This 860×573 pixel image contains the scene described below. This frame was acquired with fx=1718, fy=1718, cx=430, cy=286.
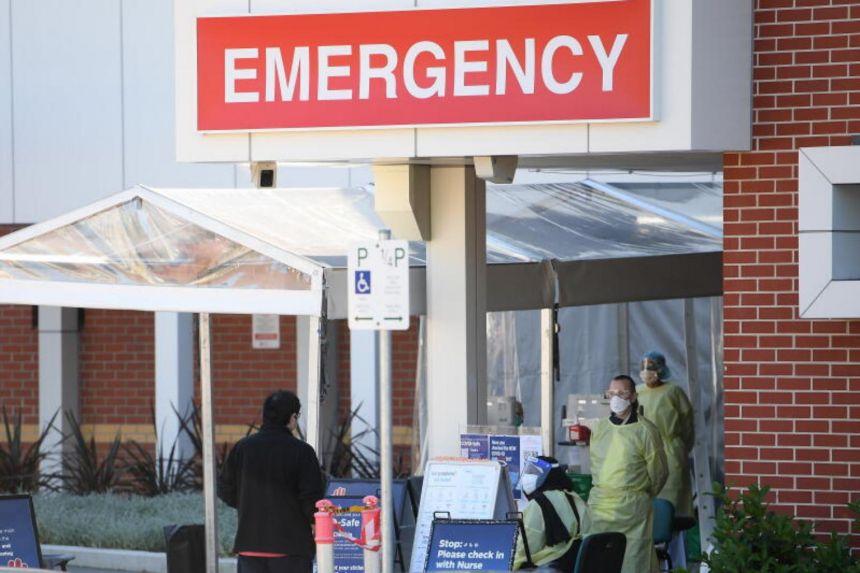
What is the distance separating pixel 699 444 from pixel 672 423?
5.20 ft

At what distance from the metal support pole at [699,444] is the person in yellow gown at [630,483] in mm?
1890

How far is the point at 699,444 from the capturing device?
1469cm

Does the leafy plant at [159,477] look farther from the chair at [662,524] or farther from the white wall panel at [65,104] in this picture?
the chair at [662,524]

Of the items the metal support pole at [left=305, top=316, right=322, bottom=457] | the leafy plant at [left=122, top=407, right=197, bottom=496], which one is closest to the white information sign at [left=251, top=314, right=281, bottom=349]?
the leafy plant at [left=122, top=407, right=197, bottom=496]

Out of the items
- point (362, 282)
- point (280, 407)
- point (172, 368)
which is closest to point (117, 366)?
point (172, 368)

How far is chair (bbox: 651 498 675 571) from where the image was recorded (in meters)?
11.8

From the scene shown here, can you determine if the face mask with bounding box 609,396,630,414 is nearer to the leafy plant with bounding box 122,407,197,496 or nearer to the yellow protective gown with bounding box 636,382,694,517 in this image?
→ the yellow protective gown with bounding box 636,382,694,517

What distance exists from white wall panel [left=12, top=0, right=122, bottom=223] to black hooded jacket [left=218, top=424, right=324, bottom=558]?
921cm

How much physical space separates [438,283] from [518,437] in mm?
1090

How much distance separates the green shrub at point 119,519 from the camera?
14727mm

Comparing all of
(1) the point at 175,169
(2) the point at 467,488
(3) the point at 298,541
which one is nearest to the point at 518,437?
(2) the point at 467,488

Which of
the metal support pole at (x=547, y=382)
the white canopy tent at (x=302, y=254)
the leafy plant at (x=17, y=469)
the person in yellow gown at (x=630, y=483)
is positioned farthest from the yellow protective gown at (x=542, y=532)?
the leafy plant at (x=17, y=469)

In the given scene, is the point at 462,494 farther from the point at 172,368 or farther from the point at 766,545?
the point at 172,368

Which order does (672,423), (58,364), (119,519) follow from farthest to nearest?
(58,364), (119,519), (672,423)
